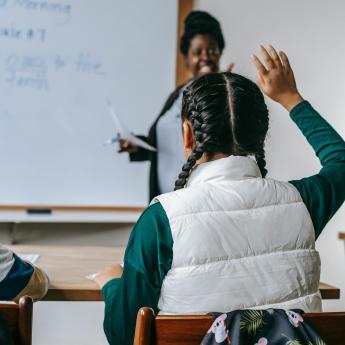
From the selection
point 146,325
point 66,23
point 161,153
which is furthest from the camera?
point 66,23

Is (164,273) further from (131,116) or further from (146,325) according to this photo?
(131,116)

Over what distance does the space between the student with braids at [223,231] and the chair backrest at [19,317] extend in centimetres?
15

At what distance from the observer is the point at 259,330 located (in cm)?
81

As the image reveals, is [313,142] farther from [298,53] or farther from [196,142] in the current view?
[298,53]

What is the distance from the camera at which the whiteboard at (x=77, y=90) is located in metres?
2.76

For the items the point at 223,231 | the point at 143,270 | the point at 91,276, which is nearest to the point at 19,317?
the point at 143,270

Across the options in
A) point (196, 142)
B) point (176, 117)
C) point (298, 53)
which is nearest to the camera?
point (196, 142)

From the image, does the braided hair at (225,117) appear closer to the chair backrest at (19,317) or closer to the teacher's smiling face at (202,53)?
the chair backrest at (19,317)

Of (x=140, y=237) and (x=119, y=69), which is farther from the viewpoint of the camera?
(x=119, y=69)

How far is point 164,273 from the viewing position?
0.96m

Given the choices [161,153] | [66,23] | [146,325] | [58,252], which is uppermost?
[66,23]

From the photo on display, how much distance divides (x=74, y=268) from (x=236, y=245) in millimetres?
700

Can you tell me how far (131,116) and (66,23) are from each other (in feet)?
1.86

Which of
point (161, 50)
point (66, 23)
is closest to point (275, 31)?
point (161, 50)
